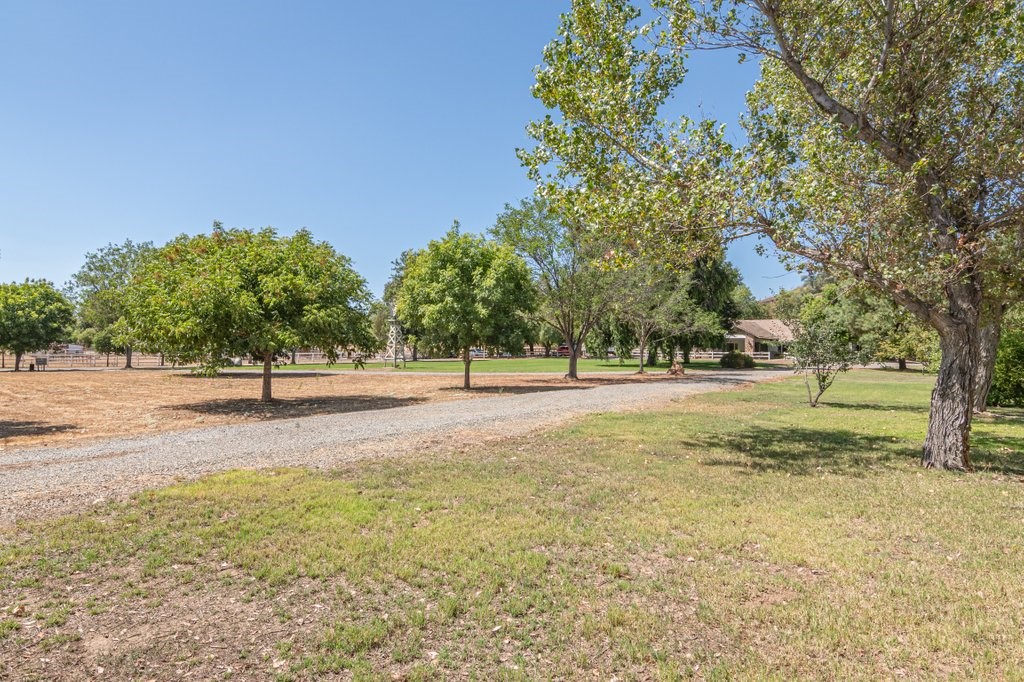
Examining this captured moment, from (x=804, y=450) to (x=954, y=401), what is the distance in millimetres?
2549

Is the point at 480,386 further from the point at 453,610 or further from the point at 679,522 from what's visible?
the point at 453,610

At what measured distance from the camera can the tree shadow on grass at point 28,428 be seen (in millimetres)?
12150

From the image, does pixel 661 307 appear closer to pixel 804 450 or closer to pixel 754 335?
pixel 804 450

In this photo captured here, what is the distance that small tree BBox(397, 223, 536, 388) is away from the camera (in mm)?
23844

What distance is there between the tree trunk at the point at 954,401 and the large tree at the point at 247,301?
15402 mm

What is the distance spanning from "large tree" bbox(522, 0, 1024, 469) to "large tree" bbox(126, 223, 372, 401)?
10.7m

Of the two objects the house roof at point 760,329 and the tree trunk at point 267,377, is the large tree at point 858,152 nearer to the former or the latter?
the tree trunk at point 267,377

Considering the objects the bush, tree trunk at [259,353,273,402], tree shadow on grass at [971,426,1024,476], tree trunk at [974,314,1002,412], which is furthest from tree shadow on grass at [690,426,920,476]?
the bush

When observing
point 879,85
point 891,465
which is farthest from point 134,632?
point 879,85

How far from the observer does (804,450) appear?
34.6 feet

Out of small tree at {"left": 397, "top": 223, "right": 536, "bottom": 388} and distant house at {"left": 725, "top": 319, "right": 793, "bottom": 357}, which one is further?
distant house at {"left": 725, "top": 319, "right": 793, "bottom": 357}

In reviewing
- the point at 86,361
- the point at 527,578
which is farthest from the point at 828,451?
the point at 86,361

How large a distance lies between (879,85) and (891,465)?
6.42 meters

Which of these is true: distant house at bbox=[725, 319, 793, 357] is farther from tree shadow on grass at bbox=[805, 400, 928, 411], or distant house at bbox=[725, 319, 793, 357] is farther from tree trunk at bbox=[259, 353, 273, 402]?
tree trunk at bbox=[259, 353, 273, 402]
